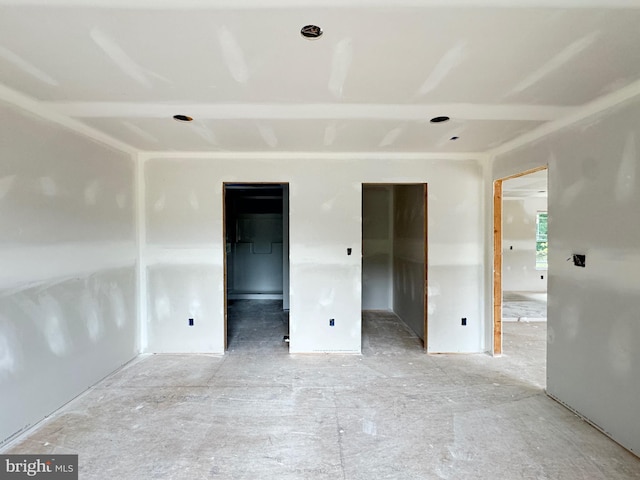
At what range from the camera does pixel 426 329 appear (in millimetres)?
3613

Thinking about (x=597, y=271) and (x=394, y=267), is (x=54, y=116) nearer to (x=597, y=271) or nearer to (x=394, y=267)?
(x=597, y=271)

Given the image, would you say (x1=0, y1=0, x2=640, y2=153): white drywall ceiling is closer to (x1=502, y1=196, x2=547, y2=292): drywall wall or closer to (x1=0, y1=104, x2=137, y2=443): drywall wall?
(x1=0, y1=104, x2=137, y2=443): drywall wall

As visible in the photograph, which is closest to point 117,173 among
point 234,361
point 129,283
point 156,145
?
point 156,145

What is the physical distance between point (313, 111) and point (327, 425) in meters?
2.32

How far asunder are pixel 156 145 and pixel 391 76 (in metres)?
2.58

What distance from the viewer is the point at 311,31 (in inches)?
53.7

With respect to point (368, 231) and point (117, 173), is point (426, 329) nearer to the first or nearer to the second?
point (368, 231)

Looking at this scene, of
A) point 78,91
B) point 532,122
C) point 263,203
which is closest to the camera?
point 78,91

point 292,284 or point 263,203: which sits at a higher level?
point 263,203

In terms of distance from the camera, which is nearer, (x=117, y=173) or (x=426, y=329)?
(x=117, y=173)

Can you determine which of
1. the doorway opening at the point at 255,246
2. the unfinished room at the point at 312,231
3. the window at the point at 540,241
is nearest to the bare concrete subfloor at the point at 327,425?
the unfinished room at the point at 312,231

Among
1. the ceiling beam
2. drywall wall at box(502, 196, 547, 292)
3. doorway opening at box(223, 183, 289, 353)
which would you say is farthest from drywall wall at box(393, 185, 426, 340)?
drywall wall at box(502, 196, 547, 292)

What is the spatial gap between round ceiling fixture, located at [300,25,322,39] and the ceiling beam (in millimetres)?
765

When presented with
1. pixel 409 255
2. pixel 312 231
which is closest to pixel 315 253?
pixel 312 231
